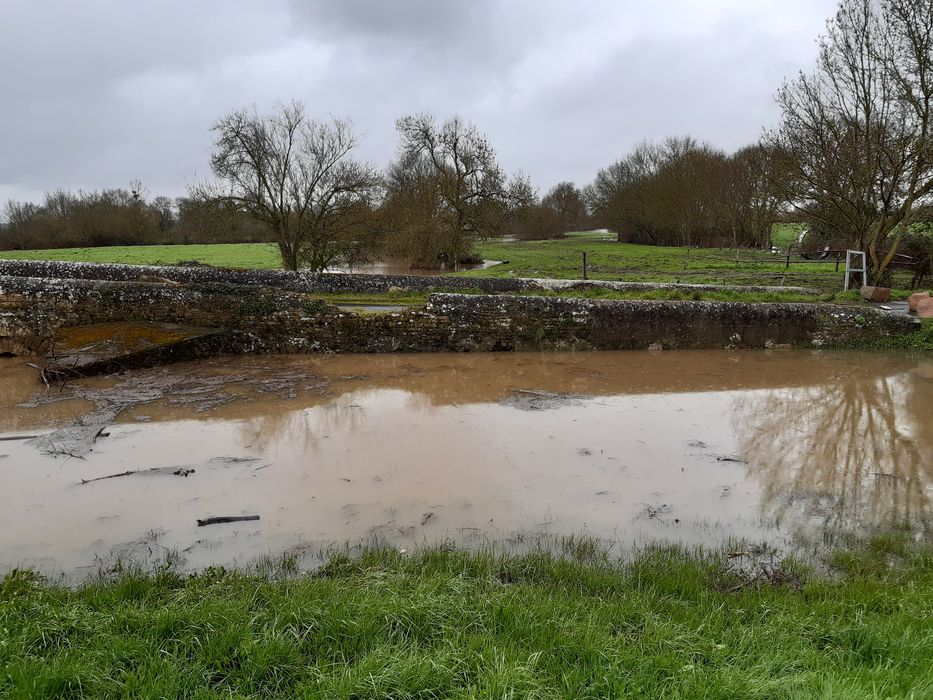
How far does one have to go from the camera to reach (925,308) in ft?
35.9

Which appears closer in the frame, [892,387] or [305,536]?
[305,536]

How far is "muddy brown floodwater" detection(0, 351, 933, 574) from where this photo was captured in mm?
3961

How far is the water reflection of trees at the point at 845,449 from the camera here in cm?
438

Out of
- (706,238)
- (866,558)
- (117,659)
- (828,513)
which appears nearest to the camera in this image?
(117,659)

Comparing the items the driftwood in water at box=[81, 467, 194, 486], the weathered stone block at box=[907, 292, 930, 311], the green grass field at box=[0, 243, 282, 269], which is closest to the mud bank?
the weathered stone block at box=[907, 292, 930, 311]

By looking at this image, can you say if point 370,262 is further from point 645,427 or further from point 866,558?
point 866,558

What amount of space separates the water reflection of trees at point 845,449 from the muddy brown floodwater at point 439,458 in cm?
3

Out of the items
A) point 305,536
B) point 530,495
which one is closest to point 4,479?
point 305,536

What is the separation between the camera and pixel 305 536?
3.83m

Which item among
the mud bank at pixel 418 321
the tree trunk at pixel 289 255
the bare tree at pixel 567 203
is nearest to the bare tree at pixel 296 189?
the tree trunk at pixel 289 255

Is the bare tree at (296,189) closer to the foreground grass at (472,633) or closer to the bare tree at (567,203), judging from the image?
the foreground grass at (472,633)

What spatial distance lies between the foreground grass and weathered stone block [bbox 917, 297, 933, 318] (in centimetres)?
981

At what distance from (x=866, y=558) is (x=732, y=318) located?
748 cm

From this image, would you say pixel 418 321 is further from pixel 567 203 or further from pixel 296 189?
pixel 567 203
